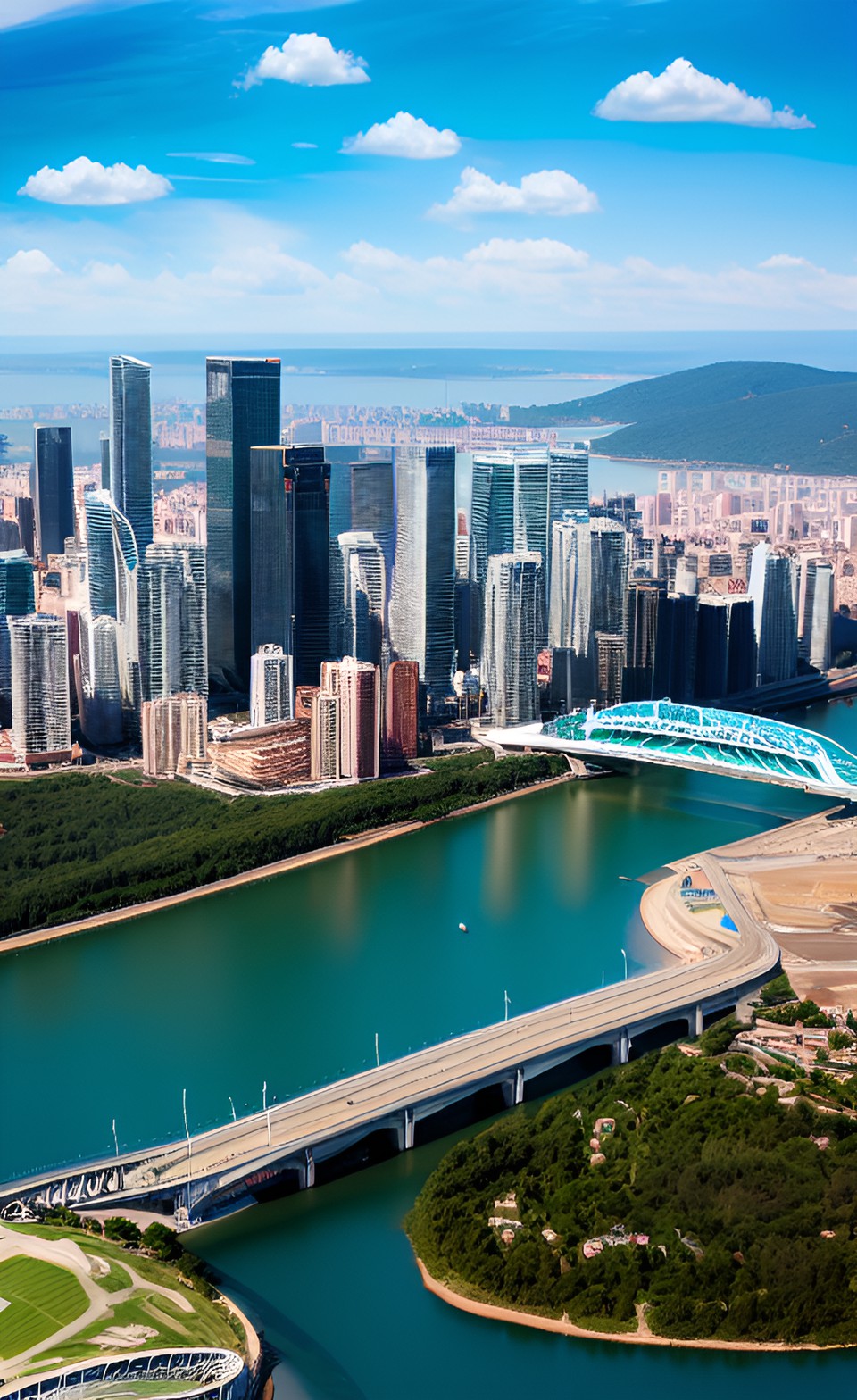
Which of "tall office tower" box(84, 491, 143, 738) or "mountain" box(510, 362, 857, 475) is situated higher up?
"mountain" box(510, 362, 857, 475)

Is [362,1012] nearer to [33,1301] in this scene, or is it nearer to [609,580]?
[33,1301]

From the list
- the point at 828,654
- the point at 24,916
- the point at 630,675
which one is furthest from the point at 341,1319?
the point at 828,654

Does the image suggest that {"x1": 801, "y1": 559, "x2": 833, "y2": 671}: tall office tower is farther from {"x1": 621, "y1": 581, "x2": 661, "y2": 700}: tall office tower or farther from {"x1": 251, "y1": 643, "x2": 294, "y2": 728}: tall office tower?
{"x1": 251, "y1": 643, "x2": 294, "y2": 728}: tall office tower

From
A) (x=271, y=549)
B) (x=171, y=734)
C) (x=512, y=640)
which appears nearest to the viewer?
(x=171, y=734)

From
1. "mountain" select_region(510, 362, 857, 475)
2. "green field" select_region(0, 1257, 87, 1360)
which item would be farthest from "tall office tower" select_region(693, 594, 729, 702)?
"mountain" select_region(510, 362, 857, 475)

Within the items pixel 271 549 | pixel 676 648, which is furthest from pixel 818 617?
pixel 271 549

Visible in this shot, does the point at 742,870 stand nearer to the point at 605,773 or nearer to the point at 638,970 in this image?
the point at 638,970
